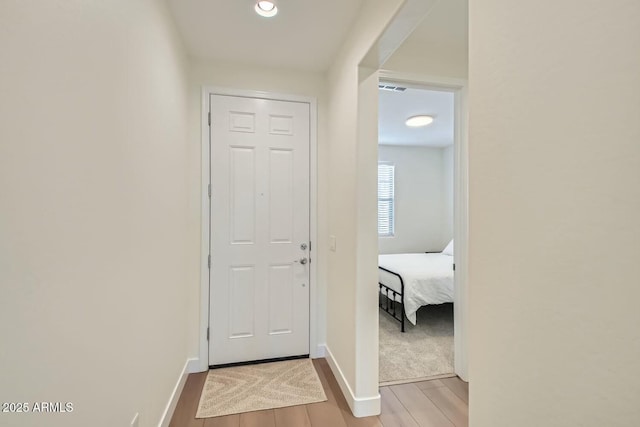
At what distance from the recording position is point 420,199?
223 inches

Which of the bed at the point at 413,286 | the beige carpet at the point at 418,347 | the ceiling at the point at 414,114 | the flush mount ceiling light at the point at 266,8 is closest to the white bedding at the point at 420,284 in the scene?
the bed at the point at 413,286

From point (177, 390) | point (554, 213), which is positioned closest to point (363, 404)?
point (177, 390)

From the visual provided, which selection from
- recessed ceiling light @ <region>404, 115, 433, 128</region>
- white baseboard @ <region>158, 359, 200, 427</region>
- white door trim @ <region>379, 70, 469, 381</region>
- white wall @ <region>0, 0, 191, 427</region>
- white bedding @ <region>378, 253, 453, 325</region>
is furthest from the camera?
recessed ceiling light @ <region>404, 115, 433, 128</region>

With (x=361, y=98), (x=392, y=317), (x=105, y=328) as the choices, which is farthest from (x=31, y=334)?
(x=392, y=317)

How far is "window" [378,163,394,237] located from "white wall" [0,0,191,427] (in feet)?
14.5

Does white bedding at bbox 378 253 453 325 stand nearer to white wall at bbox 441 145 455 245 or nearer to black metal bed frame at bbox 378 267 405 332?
black metal bed frame at bbox 378 267 405 332

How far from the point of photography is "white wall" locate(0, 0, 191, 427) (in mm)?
674

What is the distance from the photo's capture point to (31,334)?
0.71 meters

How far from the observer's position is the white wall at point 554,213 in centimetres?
49

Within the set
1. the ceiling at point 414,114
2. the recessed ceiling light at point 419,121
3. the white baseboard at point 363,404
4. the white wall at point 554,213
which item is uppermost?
the ceiling at point 414,114

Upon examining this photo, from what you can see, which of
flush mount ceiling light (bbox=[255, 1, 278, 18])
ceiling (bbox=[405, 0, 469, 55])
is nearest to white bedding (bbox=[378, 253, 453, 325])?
ceiling (bbox=[405, 0, 469, 55])

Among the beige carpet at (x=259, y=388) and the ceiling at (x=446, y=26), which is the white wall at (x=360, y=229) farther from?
the ceiling at (x=446, y=26)

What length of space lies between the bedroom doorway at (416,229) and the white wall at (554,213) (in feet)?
5.10

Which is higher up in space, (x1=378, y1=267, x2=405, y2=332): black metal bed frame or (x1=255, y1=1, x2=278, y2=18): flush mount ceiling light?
(x1=255, y1=1, x2=278, y2=18): flush mount ceiling light
